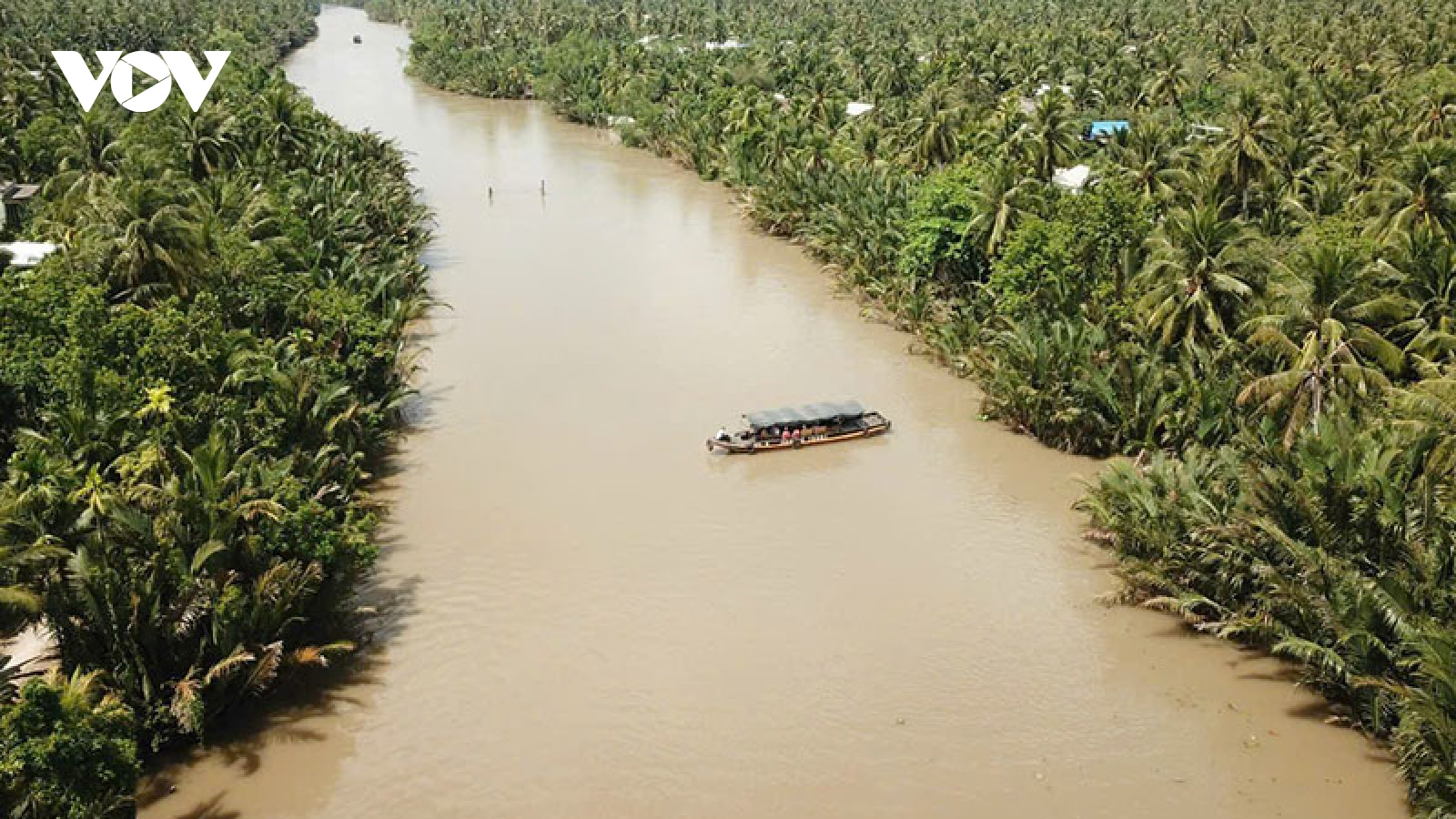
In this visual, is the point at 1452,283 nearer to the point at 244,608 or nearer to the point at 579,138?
the point at 244,608

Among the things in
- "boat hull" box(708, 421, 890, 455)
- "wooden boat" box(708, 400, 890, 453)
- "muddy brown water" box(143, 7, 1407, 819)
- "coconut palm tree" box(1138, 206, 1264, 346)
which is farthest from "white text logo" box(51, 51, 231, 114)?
"coconut palm tree" box(1138, 206, 1264, 346)

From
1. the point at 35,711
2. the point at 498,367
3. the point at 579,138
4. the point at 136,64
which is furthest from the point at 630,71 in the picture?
the point at 35,711

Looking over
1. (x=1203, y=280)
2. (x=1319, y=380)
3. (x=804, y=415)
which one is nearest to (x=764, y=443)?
(x=804, y=415)

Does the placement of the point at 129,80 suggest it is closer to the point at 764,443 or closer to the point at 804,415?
the point at 764,443

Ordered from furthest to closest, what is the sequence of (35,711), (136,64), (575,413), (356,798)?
(136,64)
(575,413)
(356,798)
(35,711)

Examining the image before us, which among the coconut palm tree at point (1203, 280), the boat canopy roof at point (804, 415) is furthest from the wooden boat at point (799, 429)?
the coconut palm tree at point (1203, 280)

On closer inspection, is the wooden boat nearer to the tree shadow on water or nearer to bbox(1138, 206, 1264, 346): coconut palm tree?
bbox(1138, 206, 1264, 346): coconut palm tree

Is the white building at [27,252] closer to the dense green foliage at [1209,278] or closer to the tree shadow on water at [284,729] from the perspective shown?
the tree shadow on water at [284,729]
